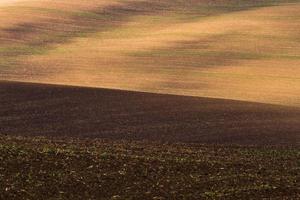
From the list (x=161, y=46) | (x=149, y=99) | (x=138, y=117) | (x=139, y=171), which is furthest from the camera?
(x=161, y=46)

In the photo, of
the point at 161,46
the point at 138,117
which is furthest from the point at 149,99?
the point at 161,46

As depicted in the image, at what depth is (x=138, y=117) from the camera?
23562mm

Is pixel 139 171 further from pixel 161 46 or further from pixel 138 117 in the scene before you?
pixel 161 46

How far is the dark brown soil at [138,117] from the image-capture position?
21.4 meters

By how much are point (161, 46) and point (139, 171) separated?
22.5m

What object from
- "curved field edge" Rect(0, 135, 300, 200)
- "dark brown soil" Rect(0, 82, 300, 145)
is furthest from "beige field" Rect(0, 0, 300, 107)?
"curved field edge" Rect(0, 135, 300, 200)

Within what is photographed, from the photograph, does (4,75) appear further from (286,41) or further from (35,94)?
(286,41)

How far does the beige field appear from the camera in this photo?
3083cm

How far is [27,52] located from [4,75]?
16.1 feet

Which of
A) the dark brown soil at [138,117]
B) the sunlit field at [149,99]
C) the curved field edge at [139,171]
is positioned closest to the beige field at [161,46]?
the sunlit field at [149,99]

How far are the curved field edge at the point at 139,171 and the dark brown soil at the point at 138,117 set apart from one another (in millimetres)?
1952

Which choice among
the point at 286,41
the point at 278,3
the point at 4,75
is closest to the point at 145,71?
the point at 4,75

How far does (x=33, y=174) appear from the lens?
49.3 ft

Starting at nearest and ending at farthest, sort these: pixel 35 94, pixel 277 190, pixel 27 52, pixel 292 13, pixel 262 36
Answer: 1. pixel 277 190
2. pixel 35 94
3. pixel 27 52
4. pixel 262 36
5. pixel 292 13
